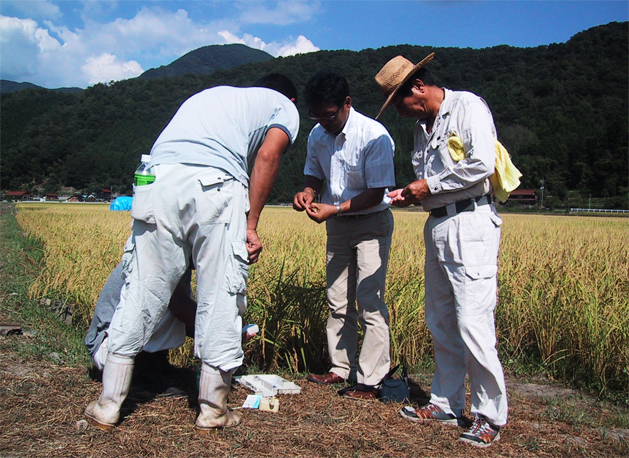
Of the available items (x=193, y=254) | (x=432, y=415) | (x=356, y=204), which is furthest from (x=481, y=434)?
(x=193, y=254)

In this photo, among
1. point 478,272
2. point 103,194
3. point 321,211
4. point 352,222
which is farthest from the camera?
point 103,194

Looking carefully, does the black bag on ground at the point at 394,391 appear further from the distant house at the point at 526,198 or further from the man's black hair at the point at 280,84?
the distant house at the point at 526,198

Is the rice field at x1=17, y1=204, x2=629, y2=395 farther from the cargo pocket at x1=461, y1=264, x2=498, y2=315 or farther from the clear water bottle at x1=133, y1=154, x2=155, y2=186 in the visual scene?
the clear water bottle at x1=133, y1=154, x2=155, y2=186

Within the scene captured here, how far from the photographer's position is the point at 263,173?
2121 millimetres

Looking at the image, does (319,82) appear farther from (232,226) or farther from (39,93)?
(39,93)

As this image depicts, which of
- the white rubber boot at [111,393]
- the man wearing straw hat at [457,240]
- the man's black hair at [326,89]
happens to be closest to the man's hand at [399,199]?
the man wearing straw hat at [457,240]

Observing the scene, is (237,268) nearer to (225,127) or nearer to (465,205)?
(225,127)

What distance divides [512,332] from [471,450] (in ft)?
6.11

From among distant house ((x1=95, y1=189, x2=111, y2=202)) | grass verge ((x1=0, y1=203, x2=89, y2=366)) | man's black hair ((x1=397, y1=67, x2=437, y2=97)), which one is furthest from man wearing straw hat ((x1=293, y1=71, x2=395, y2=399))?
distant house ((x1=95, y1=189, x2=111, y2=202))

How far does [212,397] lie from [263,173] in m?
0.96

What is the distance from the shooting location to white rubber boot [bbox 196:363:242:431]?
198 cm

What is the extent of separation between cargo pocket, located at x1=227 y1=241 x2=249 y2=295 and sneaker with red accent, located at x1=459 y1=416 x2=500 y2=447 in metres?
1.13

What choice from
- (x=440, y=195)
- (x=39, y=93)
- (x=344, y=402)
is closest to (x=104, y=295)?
(x=344, y=402)

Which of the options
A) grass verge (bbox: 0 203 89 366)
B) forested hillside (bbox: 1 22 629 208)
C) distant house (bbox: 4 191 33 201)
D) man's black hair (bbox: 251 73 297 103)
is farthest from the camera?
distant house (bbox: 4 191 33 201)
